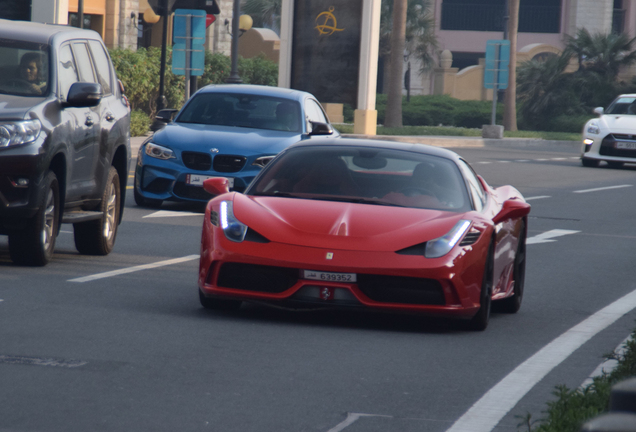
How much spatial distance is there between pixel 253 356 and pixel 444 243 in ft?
5.14

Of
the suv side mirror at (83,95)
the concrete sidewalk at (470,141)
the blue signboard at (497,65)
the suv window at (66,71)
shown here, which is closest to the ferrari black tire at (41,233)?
the suv side mirror at (83,95)

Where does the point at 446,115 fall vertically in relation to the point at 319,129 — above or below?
below

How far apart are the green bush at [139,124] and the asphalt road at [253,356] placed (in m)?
18.3

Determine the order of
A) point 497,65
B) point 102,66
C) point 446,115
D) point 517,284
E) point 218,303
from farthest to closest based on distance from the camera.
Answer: point 446,115, point 497,65, point 102,66, point 517,284, point 218,303

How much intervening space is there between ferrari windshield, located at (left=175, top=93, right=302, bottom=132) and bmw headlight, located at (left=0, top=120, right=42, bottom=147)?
22.0 ft

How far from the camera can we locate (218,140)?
583 inches

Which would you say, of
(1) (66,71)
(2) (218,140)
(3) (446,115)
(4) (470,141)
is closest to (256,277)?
(1) (66,71)

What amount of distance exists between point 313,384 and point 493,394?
836 mm

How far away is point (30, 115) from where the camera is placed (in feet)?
29.7

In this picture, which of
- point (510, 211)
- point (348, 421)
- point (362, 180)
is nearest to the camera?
point (348, 421)

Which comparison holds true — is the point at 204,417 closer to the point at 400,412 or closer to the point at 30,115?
the point at 400,412

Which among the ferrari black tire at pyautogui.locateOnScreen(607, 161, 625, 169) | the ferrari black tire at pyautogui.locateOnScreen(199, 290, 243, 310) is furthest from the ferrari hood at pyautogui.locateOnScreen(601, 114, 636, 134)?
the ferrari black tire at pyautogui.locateOnScreen(199, 290, 243, 310)

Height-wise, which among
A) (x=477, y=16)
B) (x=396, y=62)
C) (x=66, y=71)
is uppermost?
(x=477, y=16)

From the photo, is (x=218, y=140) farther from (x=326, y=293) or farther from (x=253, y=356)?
(x=253, y=356)
